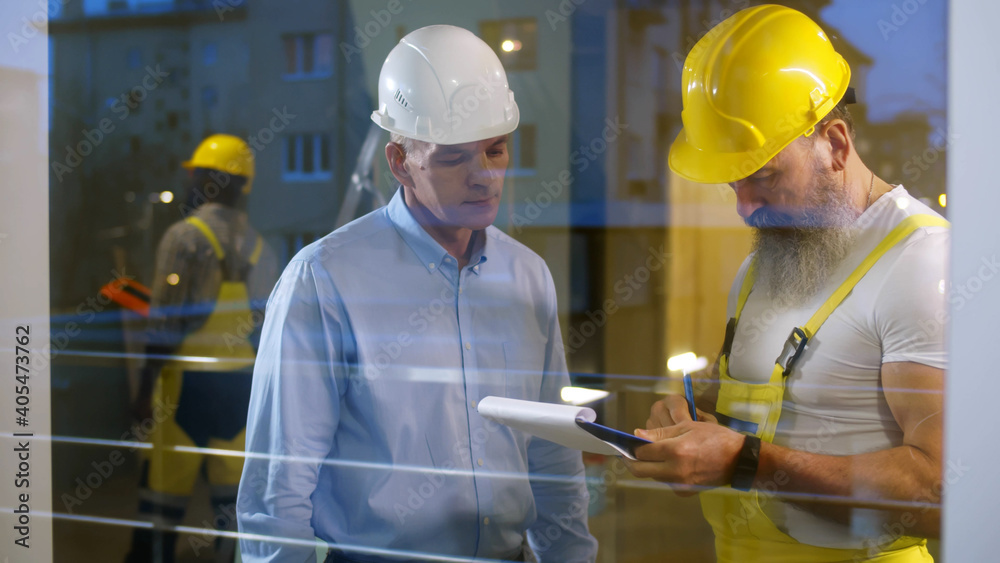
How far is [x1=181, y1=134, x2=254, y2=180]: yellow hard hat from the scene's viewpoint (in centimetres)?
179

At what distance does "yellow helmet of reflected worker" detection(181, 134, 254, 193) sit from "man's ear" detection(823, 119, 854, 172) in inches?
55.8

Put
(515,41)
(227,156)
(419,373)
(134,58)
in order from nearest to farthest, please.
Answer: (515,41) < (419,373) < (227,156) < (134,58)

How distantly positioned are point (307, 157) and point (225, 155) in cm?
23

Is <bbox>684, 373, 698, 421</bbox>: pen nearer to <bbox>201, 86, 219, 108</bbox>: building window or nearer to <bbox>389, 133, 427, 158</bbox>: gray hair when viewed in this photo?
<bbox>389, 133, 427, 158</bbox>: gray hair

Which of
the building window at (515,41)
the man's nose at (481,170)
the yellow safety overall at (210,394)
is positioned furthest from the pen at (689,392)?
the yellow safety overall at (210,394)

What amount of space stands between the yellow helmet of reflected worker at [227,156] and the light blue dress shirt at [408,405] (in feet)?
0.92

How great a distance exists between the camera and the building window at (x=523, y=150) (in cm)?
160

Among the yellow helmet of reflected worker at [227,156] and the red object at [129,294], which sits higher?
the yellow helmet of reflected worker at [227,156]

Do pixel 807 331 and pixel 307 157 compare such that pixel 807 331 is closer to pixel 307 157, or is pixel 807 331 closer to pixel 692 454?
pixel 692 454

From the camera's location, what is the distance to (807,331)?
1452mm

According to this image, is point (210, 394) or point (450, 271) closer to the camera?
point (450, 271)

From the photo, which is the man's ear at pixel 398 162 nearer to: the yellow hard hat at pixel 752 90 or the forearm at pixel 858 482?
the yellow hard hat at pixel 752 90

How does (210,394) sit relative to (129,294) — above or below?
below

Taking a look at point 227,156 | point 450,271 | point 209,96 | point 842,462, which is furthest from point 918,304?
point 209,96
